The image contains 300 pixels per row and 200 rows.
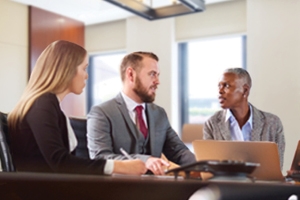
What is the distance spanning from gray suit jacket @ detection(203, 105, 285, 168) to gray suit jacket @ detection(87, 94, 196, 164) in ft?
0.97

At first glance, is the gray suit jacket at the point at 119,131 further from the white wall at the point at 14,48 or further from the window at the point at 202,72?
the window at the point at 202,72

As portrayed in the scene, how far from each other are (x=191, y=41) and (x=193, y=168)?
4.32 meters

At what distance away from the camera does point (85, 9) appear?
4312mm

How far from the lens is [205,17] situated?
4.70 metres

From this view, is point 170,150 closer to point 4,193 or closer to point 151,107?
point 151,107

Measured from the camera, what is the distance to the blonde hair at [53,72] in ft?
3.59

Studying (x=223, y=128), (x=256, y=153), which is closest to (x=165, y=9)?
(x=223, y=128)

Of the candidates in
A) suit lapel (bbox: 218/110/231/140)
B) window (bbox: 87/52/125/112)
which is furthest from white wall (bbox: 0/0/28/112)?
suit lapel (bbox: 218/110/231/140)

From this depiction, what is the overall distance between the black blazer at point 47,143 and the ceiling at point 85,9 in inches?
127

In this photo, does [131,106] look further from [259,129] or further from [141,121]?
[259,129]

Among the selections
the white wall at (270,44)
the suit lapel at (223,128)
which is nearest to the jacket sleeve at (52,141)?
the suit lapel at (223,128)

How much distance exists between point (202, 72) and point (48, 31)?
1986 mm

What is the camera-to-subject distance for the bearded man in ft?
5.34

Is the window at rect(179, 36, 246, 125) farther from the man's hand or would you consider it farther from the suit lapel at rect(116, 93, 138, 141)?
the man's hand
